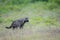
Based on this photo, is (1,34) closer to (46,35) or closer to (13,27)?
(13,27)

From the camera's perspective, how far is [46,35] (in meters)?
2.99

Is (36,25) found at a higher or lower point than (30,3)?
lower

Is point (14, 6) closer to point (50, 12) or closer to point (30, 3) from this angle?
point (30, 3)

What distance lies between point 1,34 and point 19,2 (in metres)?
0.67

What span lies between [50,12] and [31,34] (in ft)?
1.79

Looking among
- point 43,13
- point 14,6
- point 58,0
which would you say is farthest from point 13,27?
point 58,0

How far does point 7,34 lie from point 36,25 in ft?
1.70

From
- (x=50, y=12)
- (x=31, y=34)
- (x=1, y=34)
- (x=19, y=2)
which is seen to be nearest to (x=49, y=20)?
(x=50, y=12)

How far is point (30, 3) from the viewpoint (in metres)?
3.22

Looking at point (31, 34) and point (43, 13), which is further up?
point (43, 13)

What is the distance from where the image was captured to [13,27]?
3.07m

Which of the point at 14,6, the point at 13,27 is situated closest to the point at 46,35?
the point at 13,27

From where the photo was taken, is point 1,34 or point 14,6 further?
Result: point 14,6

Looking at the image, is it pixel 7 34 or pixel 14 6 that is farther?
pixel 14 6
